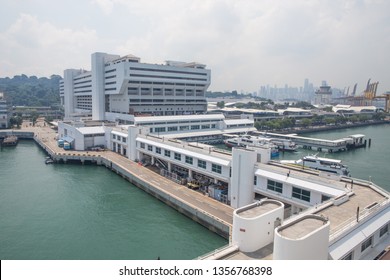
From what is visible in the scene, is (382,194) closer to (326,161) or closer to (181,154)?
(181,154)

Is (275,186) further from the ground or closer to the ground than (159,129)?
closer to the ground

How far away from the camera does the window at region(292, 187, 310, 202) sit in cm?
1686

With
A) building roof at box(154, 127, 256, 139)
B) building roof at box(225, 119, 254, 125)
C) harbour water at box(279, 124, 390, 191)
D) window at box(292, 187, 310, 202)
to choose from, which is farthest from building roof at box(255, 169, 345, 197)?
building roof at box(225, 119, 254, 125)

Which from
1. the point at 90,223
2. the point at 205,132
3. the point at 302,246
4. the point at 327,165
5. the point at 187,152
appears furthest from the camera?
the point at 205,132

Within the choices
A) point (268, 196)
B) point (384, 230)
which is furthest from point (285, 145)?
point (384, 230)

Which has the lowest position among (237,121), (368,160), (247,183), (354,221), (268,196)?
(368,160)

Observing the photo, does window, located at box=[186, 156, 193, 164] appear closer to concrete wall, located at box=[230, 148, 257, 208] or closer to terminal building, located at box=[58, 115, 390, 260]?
terminal building, located at box=[58, 115, 390, 260]

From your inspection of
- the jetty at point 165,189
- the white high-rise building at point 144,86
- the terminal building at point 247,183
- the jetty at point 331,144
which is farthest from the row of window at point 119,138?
the jetty at point 331,144

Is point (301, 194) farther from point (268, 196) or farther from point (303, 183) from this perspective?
point (268, 196)

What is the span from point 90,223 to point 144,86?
4357 cm

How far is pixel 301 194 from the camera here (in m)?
17.1

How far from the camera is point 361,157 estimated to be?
4378cm

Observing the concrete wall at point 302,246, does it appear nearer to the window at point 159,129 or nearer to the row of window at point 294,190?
the row of window at point 294,190

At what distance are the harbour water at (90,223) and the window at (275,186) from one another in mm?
4305
